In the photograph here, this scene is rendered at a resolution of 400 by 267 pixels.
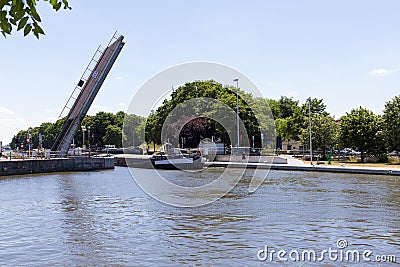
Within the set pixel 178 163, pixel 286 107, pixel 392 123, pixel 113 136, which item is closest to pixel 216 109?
pixel 178 163

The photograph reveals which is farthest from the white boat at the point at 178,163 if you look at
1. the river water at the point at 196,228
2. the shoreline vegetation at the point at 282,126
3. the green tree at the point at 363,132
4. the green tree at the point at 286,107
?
the green tree at the point at 286,107

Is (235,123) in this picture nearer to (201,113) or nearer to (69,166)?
(201,113)

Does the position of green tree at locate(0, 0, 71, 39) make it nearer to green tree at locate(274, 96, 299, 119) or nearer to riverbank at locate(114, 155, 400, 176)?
riverbank at locate(114, 155, 400, 176)

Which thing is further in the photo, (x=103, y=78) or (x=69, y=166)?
(x=69, y=166)

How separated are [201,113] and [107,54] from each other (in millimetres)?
16467

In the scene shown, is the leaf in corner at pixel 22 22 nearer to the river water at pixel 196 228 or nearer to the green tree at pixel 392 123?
the river water at pixel 196 228

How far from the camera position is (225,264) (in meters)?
6.77

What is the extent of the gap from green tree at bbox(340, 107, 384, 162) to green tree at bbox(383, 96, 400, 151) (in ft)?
3.26

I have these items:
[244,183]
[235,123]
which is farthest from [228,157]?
[244,183]

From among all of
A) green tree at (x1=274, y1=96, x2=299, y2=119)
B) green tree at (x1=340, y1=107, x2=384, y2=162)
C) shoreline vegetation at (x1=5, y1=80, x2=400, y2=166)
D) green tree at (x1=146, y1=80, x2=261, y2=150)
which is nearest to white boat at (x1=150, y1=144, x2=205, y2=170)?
shoreline vegetation at (x1=5, y1=80, x2=400, y2=166)

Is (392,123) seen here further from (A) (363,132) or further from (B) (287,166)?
(B) (287,166)

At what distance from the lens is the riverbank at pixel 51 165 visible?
2770 cm

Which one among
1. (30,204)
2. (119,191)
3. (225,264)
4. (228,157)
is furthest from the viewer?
(228,157)

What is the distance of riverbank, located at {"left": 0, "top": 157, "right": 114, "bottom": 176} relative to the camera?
2770 centimetres
